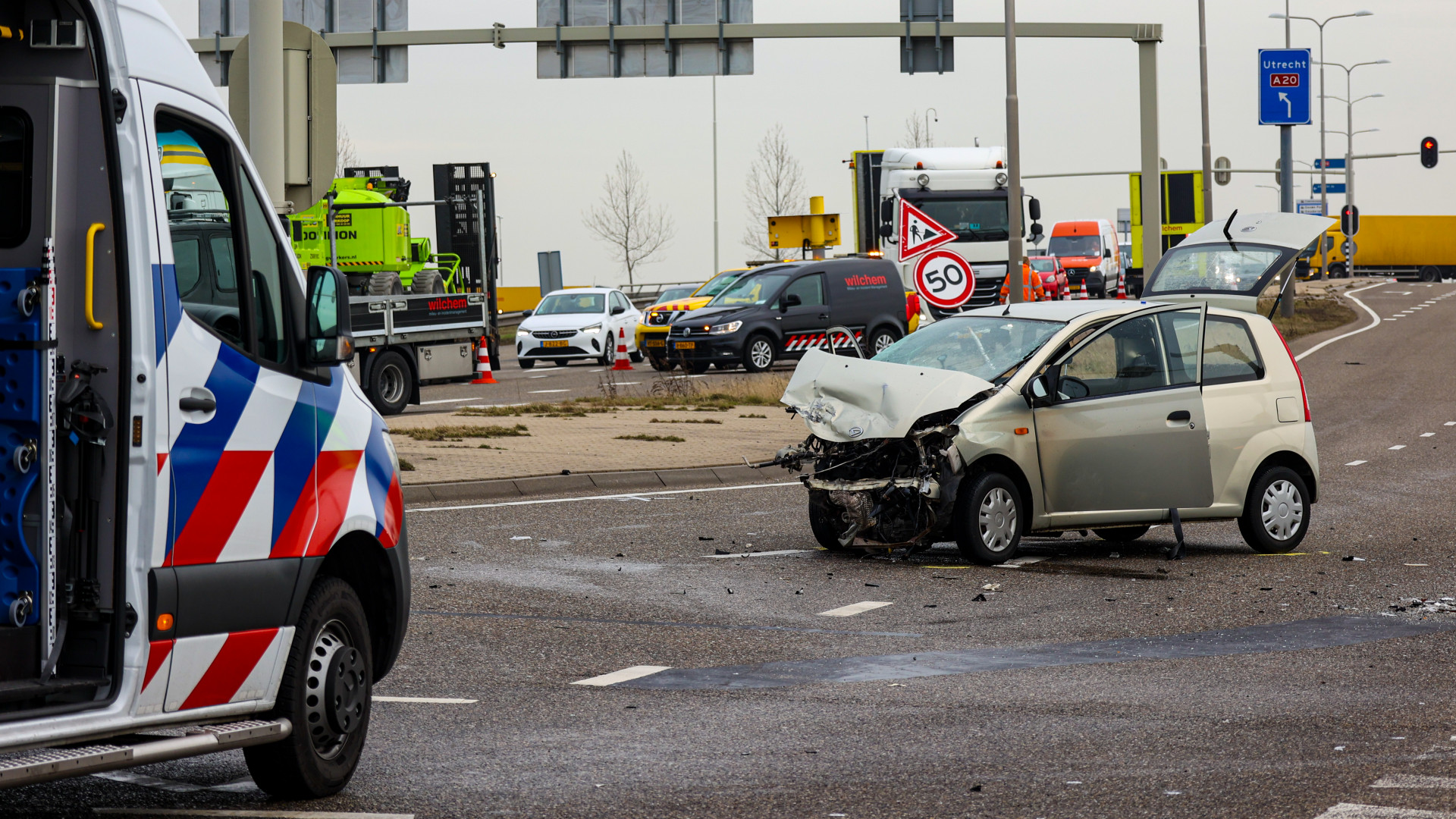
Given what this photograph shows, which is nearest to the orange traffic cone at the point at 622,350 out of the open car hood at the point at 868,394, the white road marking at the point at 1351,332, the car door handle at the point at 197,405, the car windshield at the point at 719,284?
the car windshield at the point at 719,284

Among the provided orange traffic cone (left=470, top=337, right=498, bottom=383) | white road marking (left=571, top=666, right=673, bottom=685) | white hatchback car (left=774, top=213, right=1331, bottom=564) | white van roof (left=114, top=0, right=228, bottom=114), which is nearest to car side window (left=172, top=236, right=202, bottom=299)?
white van roof (left=114, top=0, right=228, bottom=114)

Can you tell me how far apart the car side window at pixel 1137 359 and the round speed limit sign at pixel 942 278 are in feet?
27.1

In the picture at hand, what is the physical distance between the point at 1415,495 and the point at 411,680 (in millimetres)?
10681

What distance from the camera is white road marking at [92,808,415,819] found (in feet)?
17.4

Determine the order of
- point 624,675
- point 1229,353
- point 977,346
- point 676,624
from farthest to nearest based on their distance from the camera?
point 1229,353 → point 977,346 → point 676,624 → point 624,675

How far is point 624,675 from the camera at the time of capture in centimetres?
771

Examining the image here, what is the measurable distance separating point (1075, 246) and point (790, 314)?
100ft

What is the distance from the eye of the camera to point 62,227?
4695 millimetres

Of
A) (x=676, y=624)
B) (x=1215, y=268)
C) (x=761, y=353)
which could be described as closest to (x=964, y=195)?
(x=761, y=353)

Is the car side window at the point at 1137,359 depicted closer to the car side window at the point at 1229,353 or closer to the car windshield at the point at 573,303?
the car side window at the point at 1229,353

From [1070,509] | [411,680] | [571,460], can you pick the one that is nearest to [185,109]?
[411,680]

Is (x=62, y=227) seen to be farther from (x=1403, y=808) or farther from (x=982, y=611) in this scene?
(x=982, y=611)

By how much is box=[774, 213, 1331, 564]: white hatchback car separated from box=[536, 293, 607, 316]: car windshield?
78.7ft

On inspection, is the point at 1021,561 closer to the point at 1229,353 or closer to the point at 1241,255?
the point at 1229,353
